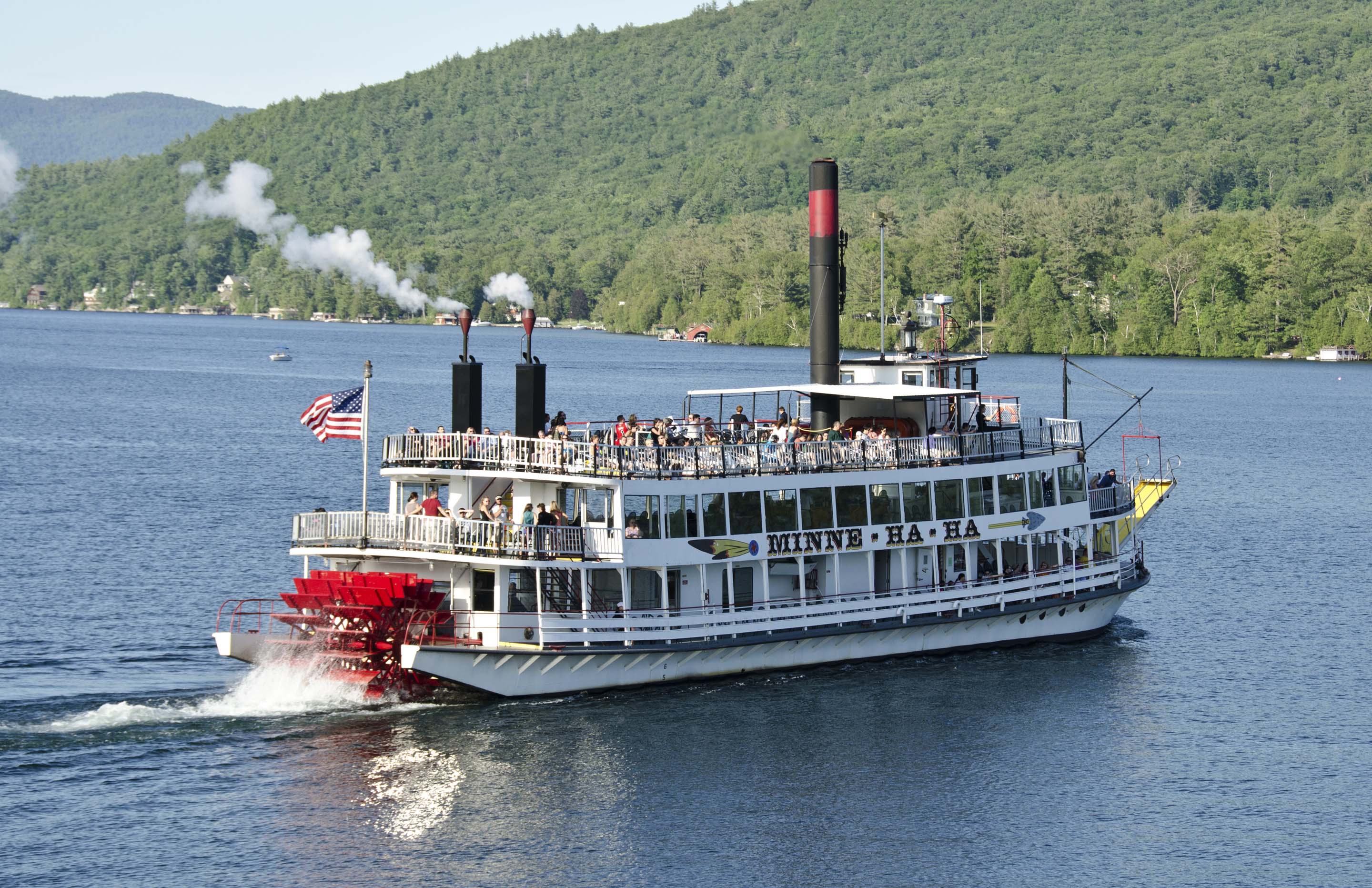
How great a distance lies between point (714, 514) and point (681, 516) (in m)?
0.89

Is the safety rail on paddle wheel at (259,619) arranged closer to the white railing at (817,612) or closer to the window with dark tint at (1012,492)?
the white railing at (817,612)

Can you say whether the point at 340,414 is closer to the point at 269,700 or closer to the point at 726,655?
the point at 269,700

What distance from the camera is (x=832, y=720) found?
35.4m

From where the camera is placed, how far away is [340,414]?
36062 millimetres

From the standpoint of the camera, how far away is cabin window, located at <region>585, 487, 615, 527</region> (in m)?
36.3

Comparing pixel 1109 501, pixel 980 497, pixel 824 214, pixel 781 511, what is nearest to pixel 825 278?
pixel 824 214

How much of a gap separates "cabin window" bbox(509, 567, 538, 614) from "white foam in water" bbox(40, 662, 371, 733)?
149 inches

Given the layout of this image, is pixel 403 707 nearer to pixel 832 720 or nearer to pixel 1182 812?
pixel 832 720

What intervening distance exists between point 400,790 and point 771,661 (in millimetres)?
10748

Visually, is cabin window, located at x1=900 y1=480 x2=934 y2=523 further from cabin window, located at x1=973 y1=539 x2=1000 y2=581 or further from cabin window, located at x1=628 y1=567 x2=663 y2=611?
cabin window, located at x1=628 y1=567 x2=663 y2=611

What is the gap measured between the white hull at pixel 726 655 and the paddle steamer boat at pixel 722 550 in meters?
0.05

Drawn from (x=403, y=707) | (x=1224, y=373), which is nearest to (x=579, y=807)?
(x=403, y=707)

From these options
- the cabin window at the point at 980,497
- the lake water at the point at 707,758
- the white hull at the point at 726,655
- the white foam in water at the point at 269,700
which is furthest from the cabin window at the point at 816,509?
the white foam in water at the point at 269,700

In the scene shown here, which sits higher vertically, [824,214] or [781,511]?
[824,214]
